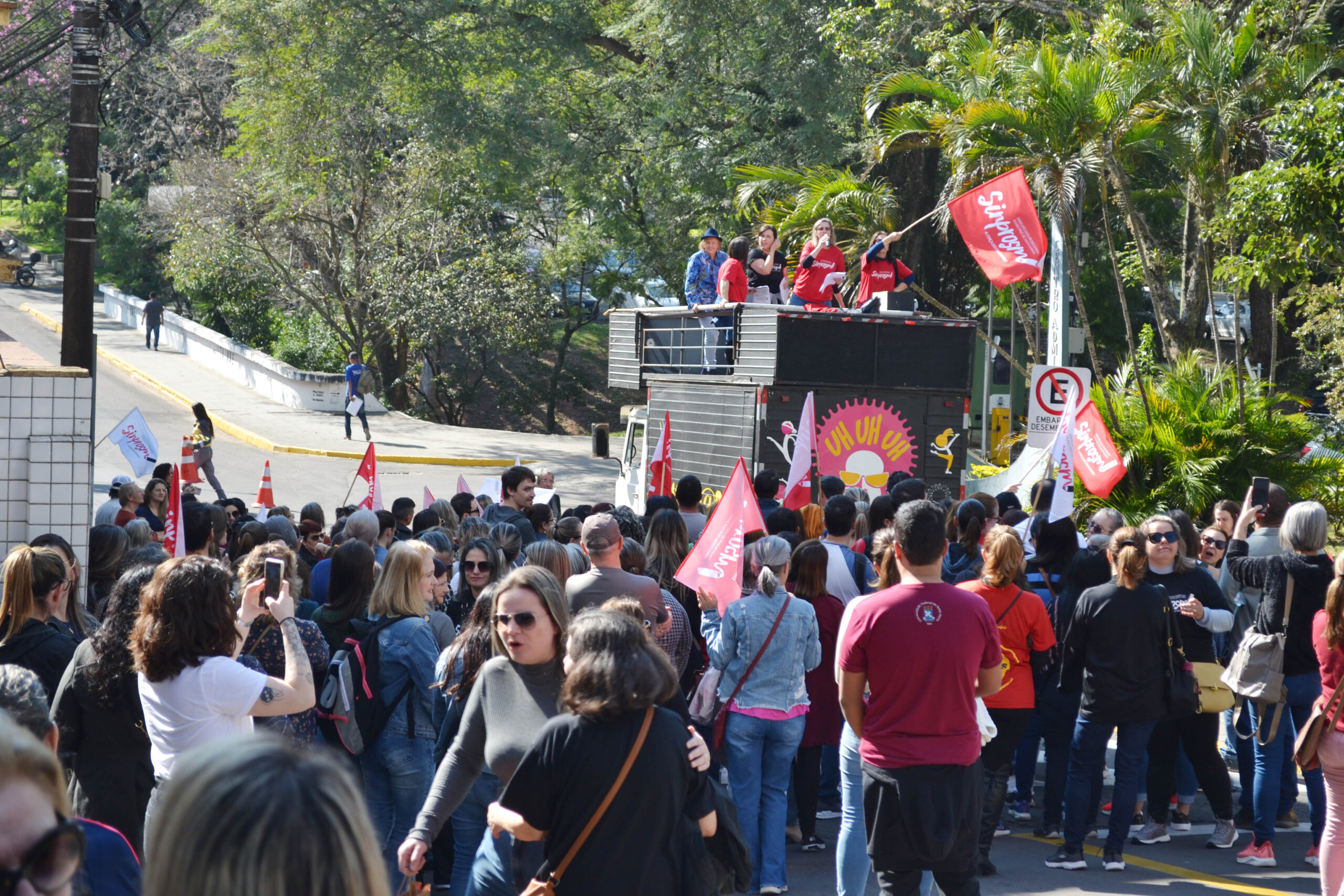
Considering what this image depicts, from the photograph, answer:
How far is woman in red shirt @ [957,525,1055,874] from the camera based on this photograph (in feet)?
21.1

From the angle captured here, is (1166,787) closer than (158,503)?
Yes

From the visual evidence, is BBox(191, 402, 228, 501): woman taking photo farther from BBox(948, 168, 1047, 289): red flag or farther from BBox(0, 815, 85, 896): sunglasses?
BBox(0, 815, 85, 896): sunglasses

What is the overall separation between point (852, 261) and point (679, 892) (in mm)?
18710

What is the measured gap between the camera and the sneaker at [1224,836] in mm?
7215

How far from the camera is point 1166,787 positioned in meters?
7.40

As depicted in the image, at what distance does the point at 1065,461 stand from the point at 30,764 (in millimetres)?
8461

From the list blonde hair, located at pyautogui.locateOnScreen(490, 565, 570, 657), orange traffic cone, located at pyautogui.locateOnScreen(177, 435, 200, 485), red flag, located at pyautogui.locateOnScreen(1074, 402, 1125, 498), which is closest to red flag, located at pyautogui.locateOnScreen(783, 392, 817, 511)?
red flag, located at pyautogui.locateOnScreen(1074, 402, 1125, 498)

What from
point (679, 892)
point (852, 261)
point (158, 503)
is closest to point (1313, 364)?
point (852, 261)

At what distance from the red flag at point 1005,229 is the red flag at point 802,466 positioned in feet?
9.16

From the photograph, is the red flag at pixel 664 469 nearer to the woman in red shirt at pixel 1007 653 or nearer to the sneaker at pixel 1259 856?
the woman in red shirt at pixel 1007 653

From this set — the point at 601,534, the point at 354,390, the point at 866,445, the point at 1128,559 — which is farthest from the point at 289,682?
the point at 354,390

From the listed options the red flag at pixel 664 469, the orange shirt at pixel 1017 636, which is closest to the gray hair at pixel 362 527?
→ the orange shirt at pixel 1017 636

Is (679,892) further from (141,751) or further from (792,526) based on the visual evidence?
(792,526)

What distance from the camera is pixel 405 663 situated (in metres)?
5.48
